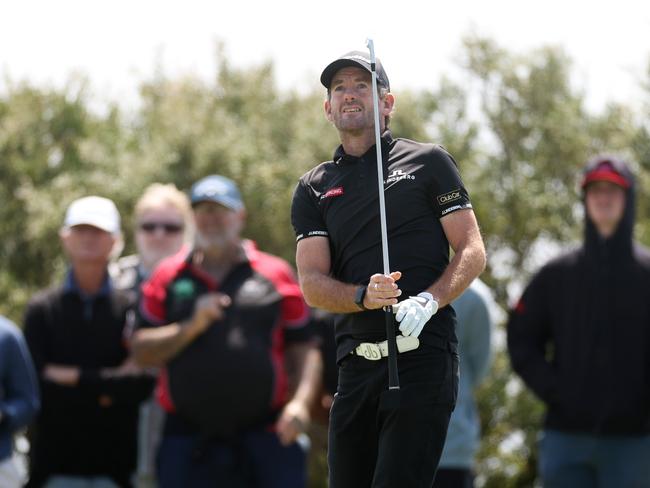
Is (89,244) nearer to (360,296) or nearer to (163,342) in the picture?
(163,342)

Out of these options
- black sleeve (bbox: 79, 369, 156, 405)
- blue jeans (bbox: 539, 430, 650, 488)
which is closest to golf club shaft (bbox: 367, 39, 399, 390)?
blue jeans (bbox: 539, 430, 650, 488)

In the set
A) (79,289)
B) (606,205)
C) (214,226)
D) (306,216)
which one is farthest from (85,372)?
(306,216)

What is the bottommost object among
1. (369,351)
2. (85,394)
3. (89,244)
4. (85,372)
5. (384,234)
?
(85,394)

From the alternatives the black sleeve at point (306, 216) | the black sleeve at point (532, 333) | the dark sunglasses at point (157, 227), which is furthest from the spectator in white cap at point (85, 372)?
the black sleeve at point (306, 216)

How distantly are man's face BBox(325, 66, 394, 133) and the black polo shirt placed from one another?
0.42 feet

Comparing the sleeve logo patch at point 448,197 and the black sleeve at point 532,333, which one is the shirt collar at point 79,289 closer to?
the black sleeve at point 532,333

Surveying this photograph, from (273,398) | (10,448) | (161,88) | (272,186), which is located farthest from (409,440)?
(161,88)

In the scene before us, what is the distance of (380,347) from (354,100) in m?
1.07

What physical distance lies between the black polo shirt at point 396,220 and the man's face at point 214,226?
11.3 ft

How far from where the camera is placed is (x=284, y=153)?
32.7 meters

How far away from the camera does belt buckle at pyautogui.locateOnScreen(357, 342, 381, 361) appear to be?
6.05m

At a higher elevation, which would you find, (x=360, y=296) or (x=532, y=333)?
(x=360, y=296)

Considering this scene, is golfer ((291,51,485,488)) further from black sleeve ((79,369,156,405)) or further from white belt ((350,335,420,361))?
black sleeve ((79,369,156,405))

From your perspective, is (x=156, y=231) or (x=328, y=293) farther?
(x=156, y=231)
